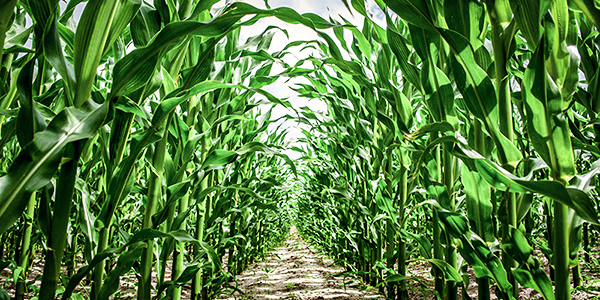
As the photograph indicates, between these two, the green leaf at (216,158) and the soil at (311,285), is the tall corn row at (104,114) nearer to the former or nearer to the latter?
the green leaf at (216,158)

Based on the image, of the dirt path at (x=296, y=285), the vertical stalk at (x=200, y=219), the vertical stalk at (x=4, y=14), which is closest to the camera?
the vertical stalk at (x=4, y=14)

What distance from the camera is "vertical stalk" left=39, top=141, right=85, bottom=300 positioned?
62 cm

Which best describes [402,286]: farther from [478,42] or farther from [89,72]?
[89,72]

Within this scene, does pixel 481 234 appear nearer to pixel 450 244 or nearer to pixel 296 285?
pixel 450 244

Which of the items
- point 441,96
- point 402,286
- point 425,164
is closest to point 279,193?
point 402,286

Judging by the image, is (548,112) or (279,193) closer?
(548,112)

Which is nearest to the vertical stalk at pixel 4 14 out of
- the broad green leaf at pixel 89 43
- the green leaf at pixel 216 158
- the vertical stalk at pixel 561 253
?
the broad green leaf at pixel 89 43

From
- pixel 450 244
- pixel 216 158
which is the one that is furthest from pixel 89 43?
pixel 450 244

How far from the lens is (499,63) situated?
69 centimetres

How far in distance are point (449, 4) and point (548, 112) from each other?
335 mm

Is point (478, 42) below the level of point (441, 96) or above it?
above

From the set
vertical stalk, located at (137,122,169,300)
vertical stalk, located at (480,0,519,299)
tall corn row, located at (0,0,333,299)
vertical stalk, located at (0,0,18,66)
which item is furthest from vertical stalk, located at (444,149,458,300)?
vertical stalk, located at (0,0,18,66)

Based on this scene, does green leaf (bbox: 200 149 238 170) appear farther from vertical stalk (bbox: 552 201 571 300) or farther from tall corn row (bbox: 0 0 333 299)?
vertical stalk (bbox: 552 201 571 300)

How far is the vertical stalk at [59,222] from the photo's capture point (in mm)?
617
